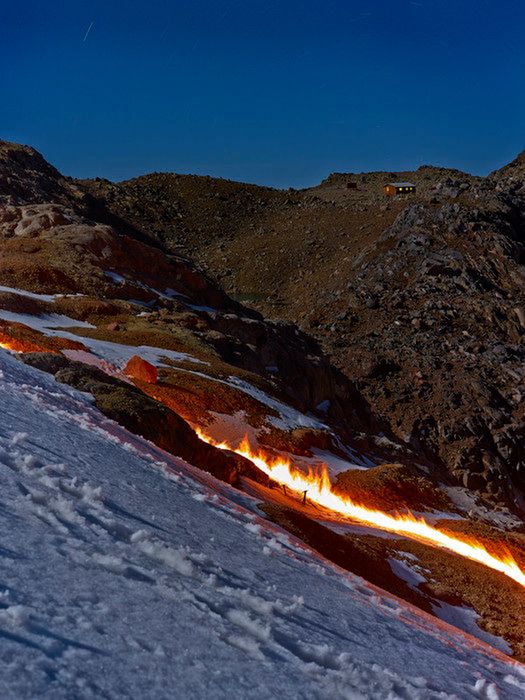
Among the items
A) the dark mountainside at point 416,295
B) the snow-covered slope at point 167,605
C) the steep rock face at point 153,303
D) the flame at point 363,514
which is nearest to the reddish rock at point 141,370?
the flame at point 363,514

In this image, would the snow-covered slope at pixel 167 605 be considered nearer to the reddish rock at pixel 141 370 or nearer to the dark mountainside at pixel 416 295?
the reddish rock at pixel 141 370

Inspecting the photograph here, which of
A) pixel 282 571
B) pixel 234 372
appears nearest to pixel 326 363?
pixel 234 372

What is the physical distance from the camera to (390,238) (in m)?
53.0

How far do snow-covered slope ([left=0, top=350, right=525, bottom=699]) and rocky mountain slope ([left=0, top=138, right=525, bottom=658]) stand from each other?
3269 millimetres

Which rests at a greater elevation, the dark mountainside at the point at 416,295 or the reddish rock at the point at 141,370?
the dark mountainside at the point at 416,295

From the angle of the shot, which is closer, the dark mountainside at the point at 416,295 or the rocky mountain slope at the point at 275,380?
the rocky mountain slope at the point at 275,380

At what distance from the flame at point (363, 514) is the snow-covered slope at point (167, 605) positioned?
8250mm

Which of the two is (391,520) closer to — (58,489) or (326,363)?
(58,489)

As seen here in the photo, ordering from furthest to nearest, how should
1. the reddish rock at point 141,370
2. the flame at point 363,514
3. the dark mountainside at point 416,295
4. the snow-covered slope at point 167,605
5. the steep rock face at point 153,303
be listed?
the dark mountainside at point 416,295 < the steep rock face at point 153,303 < the reddish rock at point 141,370 < the flame at point 363,514 < the snow-covered slope at point 167,605

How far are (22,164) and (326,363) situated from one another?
2294cm

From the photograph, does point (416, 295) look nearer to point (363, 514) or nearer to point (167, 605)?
point (363, 514)

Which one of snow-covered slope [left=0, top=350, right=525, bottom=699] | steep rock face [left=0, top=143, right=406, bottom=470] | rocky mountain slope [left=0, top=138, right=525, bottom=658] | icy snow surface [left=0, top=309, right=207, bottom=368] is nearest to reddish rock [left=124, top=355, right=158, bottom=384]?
rocky mountain slope [left=0, top=138, right=525, bottom=658]

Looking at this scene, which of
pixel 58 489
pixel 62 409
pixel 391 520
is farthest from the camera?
pixel 391 520

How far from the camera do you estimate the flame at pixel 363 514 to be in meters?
15.5
